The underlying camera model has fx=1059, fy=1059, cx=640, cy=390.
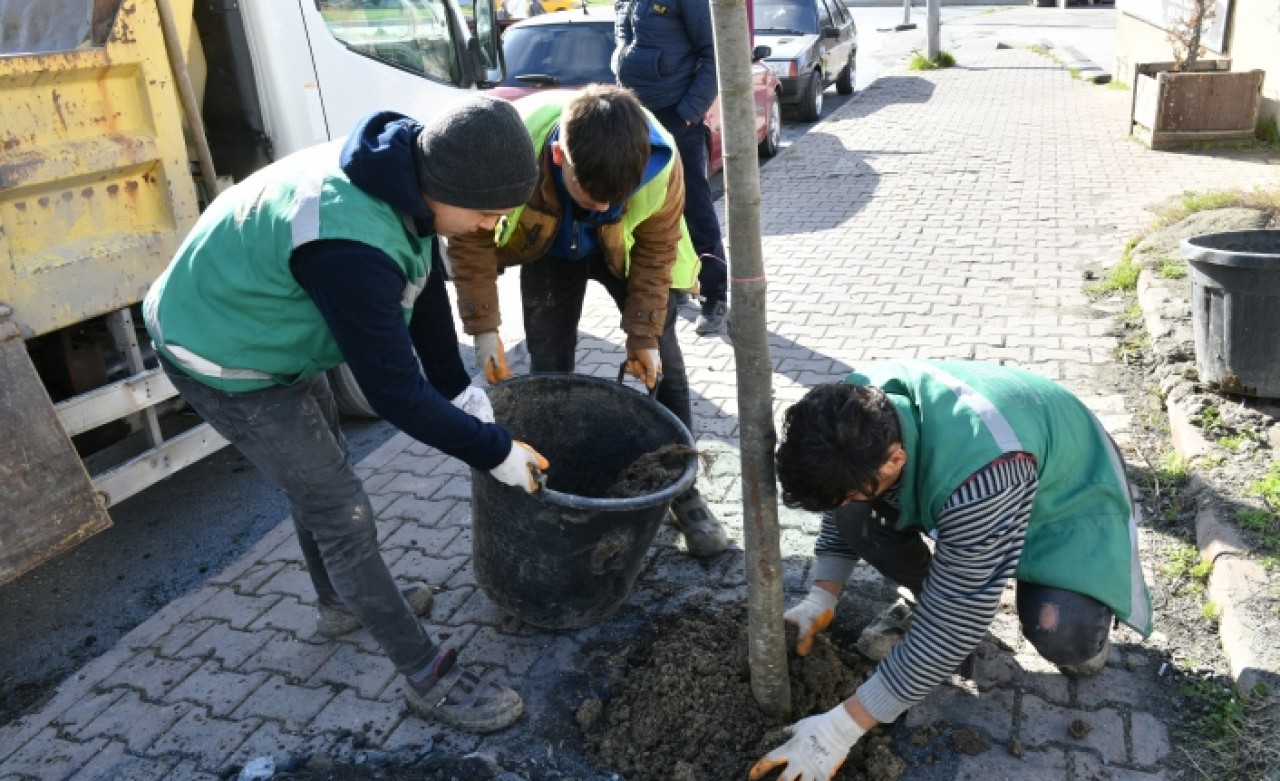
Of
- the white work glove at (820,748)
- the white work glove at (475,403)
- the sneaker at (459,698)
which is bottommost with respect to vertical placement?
the sneaker at (459,698)

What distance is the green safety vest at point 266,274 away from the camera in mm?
2250

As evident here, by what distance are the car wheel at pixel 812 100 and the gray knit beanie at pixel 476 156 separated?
10.8 m

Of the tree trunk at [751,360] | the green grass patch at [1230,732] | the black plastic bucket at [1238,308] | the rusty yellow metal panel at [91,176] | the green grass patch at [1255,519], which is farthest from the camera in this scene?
the black plastic bucket at [1238,308]

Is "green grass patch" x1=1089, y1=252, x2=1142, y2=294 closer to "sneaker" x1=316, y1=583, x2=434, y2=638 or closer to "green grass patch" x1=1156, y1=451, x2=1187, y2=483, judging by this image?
"green grass patch" x1=1156, y1=451, x2=1187, y2=483

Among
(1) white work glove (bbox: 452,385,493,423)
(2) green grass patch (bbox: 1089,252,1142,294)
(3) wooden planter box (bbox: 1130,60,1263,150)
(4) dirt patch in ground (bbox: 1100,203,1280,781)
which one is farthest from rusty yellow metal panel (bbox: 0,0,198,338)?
(3) wooden planter box (bbox: 1130,60,1263,150)

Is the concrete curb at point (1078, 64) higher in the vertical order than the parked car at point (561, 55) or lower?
lower

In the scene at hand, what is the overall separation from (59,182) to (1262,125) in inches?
385

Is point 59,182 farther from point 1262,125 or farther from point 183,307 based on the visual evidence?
point 1262,125

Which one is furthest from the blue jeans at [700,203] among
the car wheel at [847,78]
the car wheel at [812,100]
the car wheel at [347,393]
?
the car wheel at [847,78]

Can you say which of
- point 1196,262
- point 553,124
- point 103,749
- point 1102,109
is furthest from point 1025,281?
point 1102,109

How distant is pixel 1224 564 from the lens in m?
3.18

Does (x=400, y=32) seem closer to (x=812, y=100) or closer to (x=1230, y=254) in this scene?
(x=1230, y=254)

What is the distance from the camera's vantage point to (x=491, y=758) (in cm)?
269

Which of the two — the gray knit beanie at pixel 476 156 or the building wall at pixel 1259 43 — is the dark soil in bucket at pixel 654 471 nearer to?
the gray knit beanie at pixel 476 156
